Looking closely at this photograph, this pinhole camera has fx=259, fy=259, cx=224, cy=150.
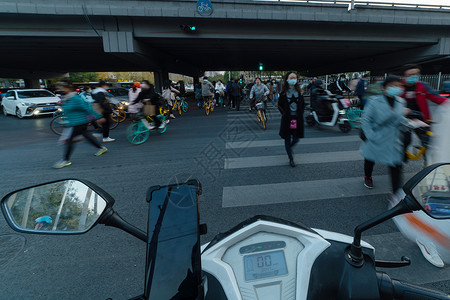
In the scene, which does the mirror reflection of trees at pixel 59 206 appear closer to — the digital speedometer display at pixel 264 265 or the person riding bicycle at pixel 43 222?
the person riding bicycle at pixel 43 222

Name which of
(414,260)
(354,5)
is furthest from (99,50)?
(414,260)

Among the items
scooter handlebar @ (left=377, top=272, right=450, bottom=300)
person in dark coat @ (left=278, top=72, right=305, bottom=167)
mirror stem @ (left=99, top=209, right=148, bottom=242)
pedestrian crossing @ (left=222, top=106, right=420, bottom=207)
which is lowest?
pedestrian crossing @ (left=222, top=106, right=420, bottom=207)

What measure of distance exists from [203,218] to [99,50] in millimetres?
22185

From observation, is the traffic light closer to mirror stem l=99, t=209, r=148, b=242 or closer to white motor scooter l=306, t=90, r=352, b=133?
white motor scooter l=306, t=90, r=352, b=133

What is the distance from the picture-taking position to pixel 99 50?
21.1 metres

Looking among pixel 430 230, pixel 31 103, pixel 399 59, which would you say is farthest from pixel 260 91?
pixel 399 59

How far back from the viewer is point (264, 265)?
46.6 inches

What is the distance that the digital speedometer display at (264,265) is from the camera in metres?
1.15

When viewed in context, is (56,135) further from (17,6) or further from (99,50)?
(99,50)

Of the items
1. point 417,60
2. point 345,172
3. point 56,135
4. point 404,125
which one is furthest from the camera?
point 417,60

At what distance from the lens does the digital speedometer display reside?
115 centimetres

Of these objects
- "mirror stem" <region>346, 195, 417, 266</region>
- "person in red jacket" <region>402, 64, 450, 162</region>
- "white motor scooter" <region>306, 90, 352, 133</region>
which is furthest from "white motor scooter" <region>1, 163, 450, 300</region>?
"white motor scooter" <region>306, 90, 352, 133</region>

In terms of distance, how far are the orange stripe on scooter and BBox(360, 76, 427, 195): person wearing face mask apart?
1489 mm

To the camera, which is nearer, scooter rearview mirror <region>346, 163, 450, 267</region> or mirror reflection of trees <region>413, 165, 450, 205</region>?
scooter rearview mirror <region>346, 163, 450, 267</region>
